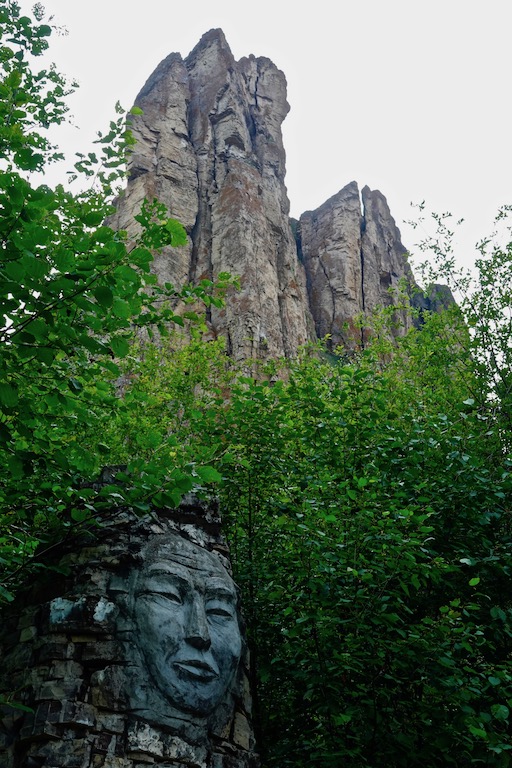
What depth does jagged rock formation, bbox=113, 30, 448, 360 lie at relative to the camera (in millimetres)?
42094

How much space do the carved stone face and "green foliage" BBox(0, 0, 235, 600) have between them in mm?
772

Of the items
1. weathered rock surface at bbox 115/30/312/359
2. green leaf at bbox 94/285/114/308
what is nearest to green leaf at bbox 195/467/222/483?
green leaf at bbox 94/285/114/308

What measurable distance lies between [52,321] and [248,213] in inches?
1665

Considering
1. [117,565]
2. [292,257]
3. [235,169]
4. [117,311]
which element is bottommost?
[117,565]

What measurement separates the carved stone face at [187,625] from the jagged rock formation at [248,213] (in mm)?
31926

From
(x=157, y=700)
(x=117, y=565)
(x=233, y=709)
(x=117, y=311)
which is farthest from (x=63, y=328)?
(x=233, y=709)

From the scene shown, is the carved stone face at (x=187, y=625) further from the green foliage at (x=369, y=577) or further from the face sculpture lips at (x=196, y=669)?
the green foliage at (x=369, y=577)

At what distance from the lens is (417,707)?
6422 mm

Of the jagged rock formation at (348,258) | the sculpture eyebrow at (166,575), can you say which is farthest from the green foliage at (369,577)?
the jagged rock formation at (348,258)

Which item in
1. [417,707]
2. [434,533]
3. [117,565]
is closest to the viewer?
[117,565]

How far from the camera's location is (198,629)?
5520 mm

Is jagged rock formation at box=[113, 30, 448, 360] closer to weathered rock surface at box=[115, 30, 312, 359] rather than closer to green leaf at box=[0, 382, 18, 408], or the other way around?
weathered rock surface at box=[115, 30, 312, 359]

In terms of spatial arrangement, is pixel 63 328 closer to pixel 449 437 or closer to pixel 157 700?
pixel 157 700

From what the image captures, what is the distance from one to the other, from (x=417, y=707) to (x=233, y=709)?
1927 mm
